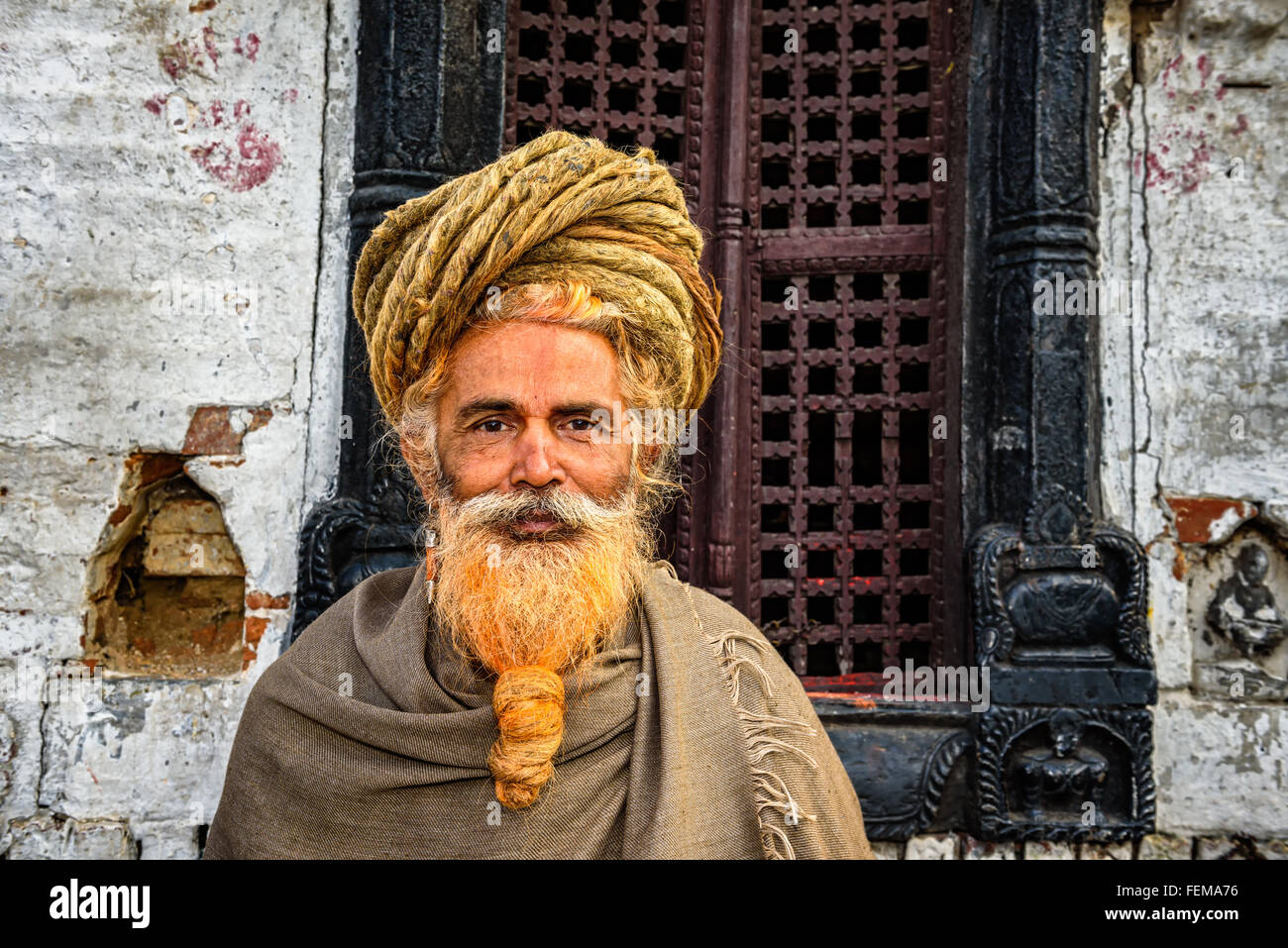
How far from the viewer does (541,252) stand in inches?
58.7

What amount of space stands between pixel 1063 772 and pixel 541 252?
215 centimetres

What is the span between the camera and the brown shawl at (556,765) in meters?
1.40

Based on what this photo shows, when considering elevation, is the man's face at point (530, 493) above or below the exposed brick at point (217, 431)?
below

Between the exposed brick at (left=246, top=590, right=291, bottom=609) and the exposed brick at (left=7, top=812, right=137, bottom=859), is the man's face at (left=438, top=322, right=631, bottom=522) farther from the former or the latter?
the exposed brick at (left=7, top=812, right=137, bottom=859)

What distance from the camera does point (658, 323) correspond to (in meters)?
1.56

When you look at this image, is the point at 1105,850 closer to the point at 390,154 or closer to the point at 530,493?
the point at 530,493

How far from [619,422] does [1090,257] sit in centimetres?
187

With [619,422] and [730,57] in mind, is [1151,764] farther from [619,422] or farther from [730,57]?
[730,57]

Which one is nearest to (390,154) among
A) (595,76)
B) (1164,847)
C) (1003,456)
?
(595,76)

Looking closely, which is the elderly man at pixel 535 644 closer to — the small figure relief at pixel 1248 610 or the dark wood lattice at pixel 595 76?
the dark wood lattice at pixel 595 76

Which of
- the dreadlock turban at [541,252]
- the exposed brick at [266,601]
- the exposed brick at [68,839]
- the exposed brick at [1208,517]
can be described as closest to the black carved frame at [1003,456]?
the exposed brick at [266,601]

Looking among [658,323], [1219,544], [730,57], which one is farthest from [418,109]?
[1219,544]

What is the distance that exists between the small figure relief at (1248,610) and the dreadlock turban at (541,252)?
2073 millimetres
